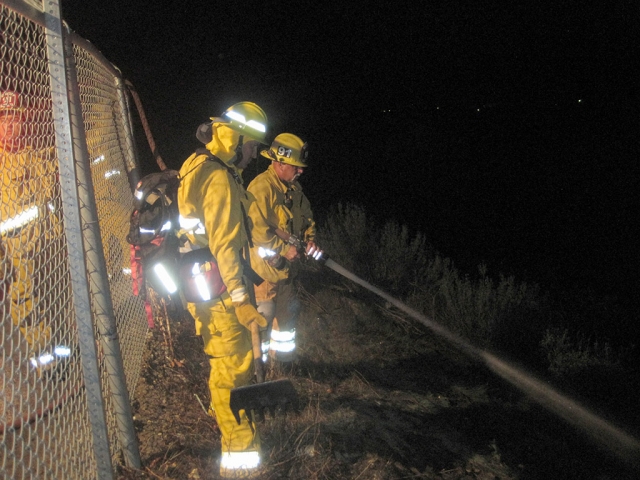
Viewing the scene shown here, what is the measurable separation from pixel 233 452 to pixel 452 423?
2.05 metres

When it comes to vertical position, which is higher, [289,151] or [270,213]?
[289,151]

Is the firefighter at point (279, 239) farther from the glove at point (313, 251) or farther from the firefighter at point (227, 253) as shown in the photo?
the firefighter at point (227, 253)

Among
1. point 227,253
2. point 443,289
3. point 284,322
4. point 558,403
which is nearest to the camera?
point 227,253

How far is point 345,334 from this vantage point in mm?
5699

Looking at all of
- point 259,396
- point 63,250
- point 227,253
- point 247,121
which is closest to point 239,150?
point 247,121

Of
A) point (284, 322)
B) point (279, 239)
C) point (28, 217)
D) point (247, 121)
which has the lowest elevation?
point (284, 322)

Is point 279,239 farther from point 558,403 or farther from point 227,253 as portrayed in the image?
point 558,403

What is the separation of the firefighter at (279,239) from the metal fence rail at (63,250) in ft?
3.78

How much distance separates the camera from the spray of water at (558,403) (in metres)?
4.03

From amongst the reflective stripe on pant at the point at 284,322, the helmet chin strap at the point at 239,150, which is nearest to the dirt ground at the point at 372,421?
the reflective stripe on pant at the point at 284,322

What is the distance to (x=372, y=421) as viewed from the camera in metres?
4.05

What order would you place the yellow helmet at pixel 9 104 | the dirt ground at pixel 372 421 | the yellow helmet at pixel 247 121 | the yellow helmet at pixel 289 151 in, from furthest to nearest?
the yellow helmet at pixel 289 151
the dirt ground at pixel 372 421
the yellow helmet at pixel 247 121
the yellow helmet at pixel 9 104

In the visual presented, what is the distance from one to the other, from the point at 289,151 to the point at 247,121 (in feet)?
4.21

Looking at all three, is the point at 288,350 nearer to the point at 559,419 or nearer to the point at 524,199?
the point at 559,419
